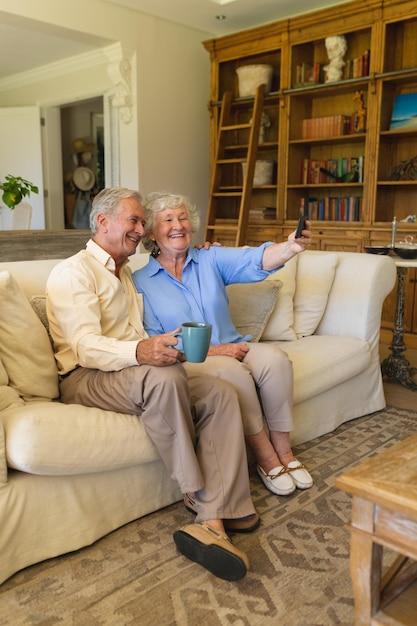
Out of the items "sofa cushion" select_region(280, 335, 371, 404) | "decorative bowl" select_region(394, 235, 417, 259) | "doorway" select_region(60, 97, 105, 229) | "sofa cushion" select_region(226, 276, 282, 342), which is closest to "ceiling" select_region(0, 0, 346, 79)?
"doorway" select_region(60, 97, 105, 229)

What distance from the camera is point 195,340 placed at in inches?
59.0

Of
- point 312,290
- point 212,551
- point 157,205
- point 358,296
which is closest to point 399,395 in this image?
point 358,296

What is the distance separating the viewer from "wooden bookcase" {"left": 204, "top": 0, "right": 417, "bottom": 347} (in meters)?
4.20

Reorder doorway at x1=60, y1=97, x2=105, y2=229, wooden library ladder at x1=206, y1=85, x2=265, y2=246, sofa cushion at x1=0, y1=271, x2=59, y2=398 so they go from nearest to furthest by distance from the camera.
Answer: sofa cushion at x1=0, y1=271, x2=59, y2=398
wooden library ladder at x1=206, y1=85, x2=265, y2=246
doorway at x1=60, y1=97, x2=105, y2=229

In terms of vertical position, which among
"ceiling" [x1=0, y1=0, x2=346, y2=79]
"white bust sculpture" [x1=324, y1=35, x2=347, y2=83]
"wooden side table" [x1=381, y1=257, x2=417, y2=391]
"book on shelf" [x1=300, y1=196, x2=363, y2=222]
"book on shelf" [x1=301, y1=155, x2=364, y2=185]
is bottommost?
"wooden side table" [x1=381, y1=257, x2=417, y2=391]

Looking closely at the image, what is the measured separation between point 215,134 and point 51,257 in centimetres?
265

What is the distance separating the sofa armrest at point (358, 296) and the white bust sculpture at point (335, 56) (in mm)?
2342

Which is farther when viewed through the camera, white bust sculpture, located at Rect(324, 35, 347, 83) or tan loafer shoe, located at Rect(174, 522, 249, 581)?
white bust sculpture, located at Rect(324, 35, 347, 83)

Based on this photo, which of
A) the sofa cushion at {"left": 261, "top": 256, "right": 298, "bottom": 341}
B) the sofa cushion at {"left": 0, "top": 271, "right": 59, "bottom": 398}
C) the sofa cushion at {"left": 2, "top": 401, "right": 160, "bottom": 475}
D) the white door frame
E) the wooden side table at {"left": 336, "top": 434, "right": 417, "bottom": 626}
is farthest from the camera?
the white door frame

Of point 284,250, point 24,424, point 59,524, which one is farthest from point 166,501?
point 284,250

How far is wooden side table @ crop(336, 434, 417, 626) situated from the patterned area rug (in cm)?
19

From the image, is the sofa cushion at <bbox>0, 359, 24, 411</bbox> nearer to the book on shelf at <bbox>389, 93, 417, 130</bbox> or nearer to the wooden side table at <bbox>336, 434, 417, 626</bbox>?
the wooden side table at <bbox>336, 434, 417, 626</bbox>

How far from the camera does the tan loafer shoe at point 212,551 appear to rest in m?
1.51

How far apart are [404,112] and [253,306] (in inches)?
100
